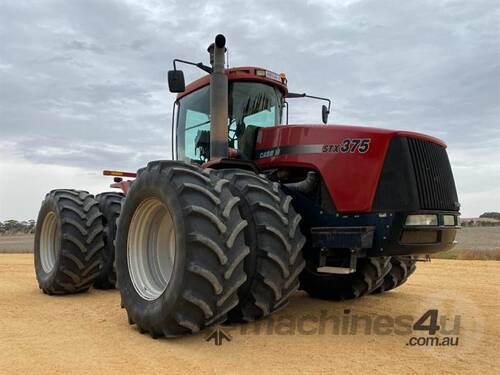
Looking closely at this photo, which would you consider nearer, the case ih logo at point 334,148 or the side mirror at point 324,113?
the case ih logo at point 334,148

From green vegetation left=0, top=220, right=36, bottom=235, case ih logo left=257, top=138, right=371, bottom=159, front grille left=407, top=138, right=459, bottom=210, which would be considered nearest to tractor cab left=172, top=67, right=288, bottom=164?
case ih logo left=257, top=138, right=371, bottom=159

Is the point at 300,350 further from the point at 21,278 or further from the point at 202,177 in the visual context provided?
the point at 21,278

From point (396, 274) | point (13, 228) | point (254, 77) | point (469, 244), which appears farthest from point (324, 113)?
point (13, 228)

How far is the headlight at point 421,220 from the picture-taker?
404cm

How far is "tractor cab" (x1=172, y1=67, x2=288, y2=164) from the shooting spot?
548cm

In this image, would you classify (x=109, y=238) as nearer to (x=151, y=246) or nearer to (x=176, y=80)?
(x=151, y=246)

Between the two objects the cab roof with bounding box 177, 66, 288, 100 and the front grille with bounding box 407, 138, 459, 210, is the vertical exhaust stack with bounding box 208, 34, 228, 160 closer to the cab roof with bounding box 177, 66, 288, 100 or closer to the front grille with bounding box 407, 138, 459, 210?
the cab roof with bounding box 177, 66, 288, 100

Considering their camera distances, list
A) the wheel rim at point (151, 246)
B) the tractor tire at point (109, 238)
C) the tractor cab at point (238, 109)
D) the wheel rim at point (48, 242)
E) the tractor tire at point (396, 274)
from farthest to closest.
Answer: the wheel rim at point (48, 242) < the tractor tire at point (109, 238) < the tractor tire at point (396, 274) < the tractor cab at point (238, 109) < the wheel rim at point (151, 246)

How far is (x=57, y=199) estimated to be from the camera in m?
6.75

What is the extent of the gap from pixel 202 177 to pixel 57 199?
11.6ft

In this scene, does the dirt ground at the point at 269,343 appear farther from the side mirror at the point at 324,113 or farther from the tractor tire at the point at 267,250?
the side mirror at the point at 324,113

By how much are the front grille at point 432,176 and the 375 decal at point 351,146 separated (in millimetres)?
381

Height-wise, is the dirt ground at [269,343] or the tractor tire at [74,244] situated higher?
the tractor tire at [74,244]

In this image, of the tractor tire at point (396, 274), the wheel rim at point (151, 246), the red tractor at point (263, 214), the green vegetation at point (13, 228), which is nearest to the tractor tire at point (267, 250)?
the red tractor at point (263, 214)
